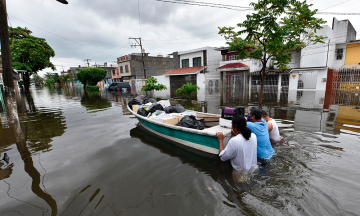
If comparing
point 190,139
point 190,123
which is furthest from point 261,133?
point 190,123

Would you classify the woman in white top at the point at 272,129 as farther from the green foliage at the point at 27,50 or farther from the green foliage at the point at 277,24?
the green foliage at the point at 27,50

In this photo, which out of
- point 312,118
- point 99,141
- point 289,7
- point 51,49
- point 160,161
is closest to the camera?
point 160,161

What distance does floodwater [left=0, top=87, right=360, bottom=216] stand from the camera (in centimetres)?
281

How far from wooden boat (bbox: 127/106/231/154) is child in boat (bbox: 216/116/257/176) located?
695 mm

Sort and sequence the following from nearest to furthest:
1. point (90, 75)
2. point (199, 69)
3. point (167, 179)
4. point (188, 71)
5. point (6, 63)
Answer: point (167, 179) < point (6, 63) < point (199, 69) < point (188, 71) < point (90, 75)

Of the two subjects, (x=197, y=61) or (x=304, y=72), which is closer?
(x=304, y=72)

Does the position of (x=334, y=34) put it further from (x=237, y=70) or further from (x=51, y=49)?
(x=51, y=49)

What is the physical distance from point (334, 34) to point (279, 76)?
7.49 metres

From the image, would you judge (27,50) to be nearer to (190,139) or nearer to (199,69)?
(199,69)

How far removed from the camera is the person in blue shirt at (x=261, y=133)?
368cm

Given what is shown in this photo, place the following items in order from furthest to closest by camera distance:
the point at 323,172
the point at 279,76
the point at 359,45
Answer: the point at 279,76 → the point at 359,45 → the point at 323,172

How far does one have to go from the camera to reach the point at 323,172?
3.54m

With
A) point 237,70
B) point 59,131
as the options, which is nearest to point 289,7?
point 59,131

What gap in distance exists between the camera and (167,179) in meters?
3.62
